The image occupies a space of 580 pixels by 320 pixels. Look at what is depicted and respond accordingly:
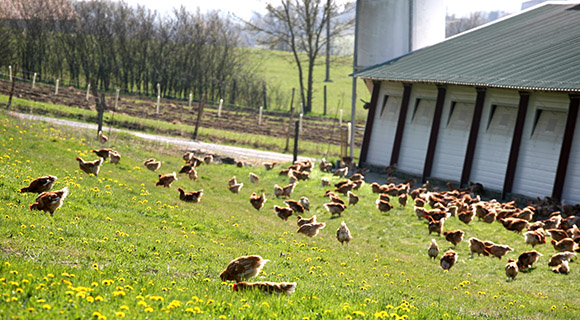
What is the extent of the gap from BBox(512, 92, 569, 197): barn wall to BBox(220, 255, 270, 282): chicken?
23329 millimetres

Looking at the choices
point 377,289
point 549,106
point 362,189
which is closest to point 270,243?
point 377,289

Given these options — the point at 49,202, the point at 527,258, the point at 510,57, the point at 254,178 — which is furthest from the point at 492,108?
the point at 49,202

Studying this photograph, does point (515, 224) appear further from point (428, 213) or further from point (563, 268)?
point (563, 268)

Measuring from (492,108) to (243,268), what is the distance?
85.7ft

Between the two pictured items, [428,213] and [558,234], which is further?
[428,213]

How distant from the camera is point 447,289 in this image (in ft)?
49.5

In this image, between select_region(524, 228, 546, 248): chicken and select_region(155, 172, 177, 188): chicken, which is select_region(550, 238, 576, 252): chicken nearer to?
select_region(524, 228, 546, 248): chicken

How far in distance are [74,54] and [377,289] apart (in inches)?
2504

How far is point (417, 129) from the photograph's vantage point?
37969 millimetres

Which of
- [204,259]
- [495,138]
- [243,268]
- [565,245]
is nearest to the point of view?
[243,268]

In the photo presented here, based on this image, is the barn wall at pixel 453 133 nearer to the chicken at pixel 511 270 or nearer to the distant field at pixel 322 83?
the chicken at pixel 511 270

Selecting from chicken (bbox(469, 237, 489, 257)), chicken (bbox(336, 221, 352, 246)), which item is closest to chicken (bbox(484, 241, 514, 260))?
chicken (bbox(469, 237, 489, 257))

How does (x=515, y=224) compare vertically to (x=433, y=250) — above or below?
above

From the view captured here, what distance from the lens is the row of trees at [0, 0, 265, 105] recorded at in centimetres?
6775
